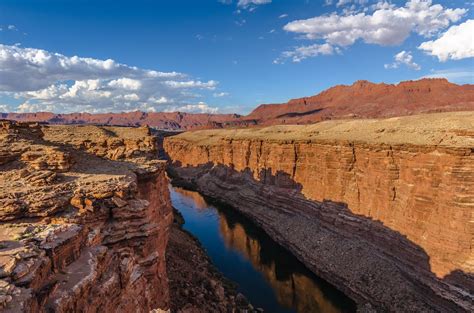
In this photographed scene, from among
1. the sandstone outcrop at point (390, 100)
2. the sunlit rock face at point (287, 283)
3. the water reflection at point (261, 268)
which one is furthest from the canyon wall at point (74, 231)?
the sandstone outcrop at point (390, 100)

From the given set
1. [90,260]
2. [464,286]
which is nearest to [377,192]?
[464,286]

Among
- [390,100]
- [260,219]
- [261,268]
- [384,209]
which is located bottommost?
[261,268]

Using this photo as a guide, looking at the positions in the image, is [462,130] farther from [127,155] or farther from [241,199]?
[241,199]

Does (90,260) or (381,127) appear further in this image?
(381,127)

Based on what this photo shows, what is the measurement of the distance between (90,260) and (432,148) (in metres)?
26.4

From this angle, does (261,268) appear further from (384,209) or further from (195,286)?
(384,209)

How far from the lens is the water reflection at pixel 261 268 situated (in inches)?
1127

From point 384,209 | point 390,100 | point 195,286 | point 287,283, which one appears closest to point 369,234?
point 384,209

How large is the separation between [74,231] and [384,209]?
2899 centimetres

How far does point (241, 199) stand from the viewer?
5681cm

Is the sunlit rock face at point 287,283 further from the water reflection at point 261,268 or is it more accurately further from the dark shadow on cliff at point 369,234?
the dark shadow on cliff at point 369,234

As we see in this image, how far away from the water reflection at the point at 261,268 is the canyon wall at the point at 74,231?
1490 centimetres

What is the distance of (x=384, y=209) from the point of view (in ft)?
105

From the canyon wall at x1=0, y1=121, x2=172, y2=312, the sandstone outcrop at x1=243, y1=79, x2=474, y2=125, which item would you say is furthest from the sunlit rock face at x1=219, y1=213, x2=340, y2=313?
the sandstone outcrop at x1=243, y1=79, x2=474, y2=125
